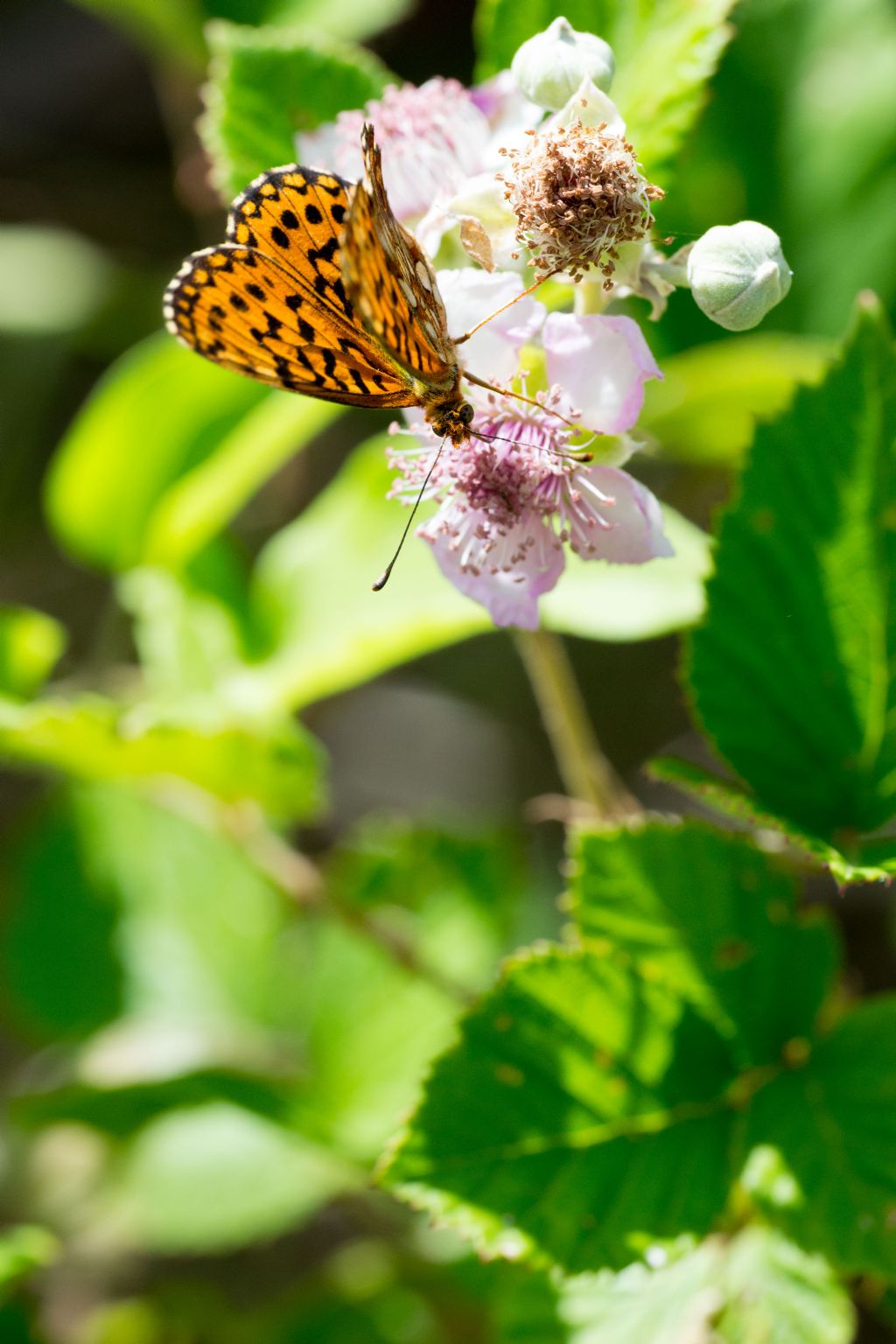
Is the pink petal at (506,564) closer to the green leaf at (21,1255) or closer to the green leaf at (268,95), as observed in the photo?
the green leaf at (268,95)

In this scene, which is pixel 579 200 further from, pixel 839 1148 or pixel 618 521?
pixel 839 1148

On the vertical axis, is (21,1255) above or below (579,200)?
below

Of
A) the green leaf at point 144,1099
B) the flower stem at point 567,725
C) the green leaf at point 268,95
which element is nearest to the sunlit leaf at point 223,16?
the green leaf at point 268,95

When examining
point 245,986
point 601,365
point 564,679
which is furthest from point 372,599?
point 245,986

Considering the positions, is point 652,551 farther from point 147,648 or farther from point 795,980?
point 147,648

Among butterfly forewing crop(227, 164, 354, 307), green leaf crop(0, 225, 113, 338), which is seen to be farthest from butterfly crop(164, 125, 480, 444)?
green leaf crop(0, 225, 113, 338)

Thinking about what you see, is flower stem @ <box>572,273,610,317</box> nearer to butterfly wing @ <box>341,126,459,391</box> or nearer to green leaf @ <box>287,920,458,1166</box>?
Answer: butterfly wing @ <box>341,126,459,391</box>
